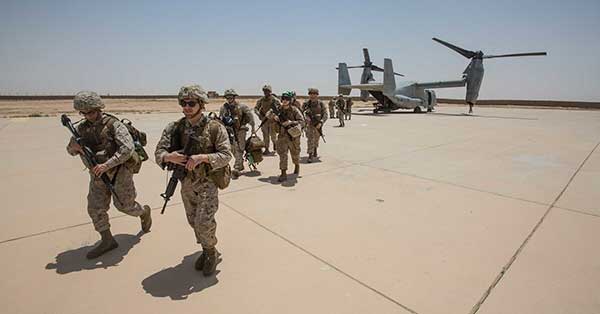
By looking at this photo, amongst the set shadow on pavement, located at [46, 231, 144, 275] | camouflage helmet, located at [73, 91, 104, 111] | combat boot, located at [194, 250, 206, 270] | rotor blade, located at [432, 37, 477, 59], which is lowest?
shadow on pavement, located at [46, 231, 144, 275]

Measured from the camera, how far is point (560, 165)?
6.77 meters

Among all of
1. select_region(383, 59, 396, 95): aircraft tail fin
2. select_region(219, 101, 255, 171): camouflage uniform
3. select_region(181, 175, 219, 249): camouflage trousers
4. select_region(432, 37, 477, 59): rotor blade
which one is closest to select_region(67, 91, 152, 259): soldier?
select_region(181, 175, 219, 249): camouflage trousers

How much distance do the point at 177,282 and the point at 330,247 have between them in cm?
152

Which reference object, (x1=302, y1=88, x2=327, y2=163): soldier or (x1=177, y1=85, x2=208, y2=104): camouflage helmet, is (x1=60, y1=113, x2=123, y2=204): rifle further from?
(x1=302, y1=88, x2=327, y2=163): soldier

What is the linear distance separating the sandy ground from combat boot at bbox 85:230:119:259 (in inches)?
3.1

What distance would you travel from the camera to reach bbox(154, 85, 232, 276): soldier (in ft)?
8.29

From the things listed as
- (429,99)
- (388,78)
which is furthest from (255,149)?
(429,99)

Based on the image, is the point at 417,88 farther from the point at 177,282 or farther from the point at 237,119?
the point at 177,282

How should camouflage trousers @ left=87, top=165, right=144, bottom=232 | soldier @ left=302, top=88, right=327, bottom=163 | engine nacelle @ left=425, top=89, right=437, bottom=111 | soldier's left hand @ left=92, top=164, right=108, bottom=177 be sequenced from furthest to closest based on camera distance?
engine nacelle @ left=425, top=89, right=437, bottom=111 → soldier @ left=302, top=88, right=327, bottom=163 → camouflage trousers @ left=87, top=165, right=144, bottom=232 → soldier's left hand @ left=92, top=164, right=108, bottom=177

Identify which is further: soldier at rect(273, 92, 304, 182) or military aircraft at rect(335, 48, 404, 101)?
military aircraft at rect(335, 48, 404, 101)

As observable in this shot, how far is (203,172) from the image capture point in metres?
2.56

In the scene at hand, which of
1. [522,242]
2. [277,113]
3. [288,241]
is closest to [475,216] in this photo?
[522,242]

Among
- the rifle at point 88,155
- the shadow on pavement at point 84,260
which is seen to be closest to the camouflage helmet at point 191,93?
the rifle at point 88,155

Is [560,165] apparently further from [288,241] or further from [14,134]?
[14,134]
